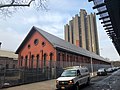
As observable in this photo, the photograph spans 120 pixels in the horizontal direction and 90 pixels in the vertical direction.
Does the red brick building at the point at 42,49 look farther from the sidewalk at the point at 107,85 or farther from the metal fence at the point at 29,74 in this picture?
the sidewalk at the point at 107,85

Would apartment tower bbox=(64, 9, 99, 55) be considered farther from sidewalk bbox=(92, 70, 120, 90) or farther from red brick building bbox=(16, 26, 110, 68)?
sidewalk bbox=(92, 70, 120, 90)

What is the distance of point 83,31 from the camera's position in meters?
97.4

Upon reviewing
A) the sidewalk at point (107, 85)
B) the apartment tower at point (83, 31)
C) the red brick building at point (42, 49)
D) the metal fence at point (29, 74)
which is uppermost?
the apartment tower at point (83, 31)

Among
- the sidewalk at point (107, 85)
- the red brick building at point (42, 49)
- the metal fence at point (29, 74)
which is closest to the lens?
the sidewalk at point (107, 85)

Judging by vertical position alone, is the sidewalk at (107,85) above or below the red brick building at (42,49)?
below

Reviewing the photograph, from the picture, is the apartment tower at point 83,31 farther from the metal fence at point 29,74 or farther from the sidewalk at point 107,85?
the sidewalk at point 107,85

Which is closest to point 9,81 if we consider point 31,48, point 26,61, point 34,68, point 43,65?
point 34,68

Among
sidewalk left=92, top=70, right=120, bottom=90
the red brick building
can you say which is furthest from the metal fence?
sidewalk left=92, top=70, right=120, bottom=90

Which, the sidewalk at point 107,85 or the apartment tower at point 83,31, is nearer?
the sidewalk at point 107,85

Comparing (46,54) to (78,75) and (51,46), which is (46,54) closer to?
(51,46)

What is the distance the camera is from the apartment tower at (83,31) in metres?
97.0

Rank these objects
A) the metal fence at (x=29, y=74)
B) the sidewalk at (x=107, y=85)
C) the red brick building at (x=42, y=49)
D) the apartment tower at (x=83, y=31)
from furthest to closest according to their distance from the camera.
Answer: the apartment tower at (x=83, y=31), the red brick building at (x=42, y=49), the metal fence at (x=29, y=74), the sidewalk at (x=107, y=85)

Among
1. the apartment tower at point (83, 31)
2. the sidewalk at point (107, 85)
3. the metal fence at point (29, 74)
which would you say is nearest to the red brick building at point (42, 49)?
the metal fence at point (29, 74)

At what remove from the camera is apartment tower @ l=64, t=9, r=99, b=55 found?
318ft
